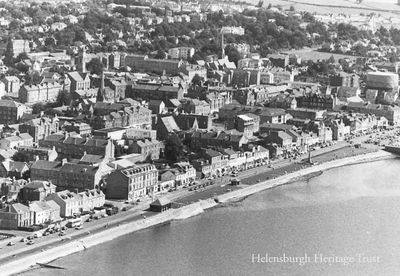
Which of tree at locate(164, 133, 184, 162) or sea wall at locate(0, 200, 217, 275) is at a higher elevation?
sea wall at locate(0, 200, 217, 275)

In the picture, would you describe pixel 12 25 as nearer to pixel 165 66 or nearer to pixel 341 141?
pixel 165 66

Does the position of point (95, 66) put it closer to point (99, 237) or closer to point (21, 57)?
point (21, 57)

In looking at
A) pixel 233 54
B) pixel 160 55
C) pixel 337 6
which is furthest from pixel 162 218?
pixel 337 6

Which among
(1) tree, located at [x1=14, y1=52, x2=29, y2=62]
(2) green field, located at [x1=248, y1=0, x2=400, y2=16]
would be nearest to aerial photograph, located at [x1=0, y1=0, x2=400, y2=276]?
(1) tree, located at [x1=14, y1=52, x2=29, y2=62]

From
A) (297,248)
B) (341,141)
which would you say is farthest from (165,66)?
(297,248)

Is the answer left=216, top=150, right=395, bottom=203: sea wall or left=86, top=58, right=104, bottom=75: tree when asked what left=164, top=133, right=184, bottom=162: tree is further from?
left=86, top=58, right=104, bottom=75: tree

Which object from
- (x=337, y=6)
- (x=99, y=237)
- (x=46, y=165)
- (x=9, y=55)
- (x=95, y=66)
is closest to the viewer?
(x=99, y=237)

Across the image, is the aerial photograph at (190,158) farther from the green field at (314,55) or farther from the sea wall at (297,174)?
the green field at (314,55)
